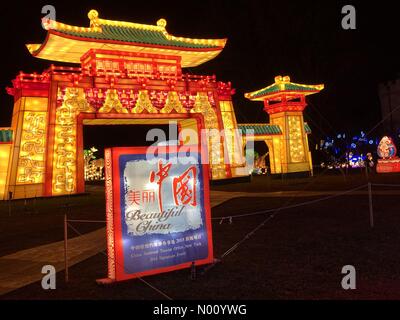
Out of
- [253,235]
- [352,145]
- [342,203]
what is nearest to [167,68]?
[342,203]

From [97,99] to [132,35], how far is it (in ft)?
13.9

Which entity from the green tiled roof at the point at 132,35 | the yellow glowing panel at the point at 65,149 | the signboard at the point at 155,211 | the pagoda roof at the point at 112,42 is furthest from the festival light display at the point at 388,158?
the signboard at the point at 155,211

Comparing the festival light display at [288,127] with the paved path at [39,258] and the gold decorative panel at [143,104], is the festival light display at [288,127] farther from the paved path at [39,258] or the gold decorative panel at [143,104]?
the paved path at [39,258]

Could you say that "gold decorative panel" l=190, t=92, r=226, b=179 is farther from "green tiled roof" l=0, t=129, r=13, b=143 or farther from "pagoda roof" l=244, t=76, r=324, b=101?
"green tiled roof" l=0, t=129, r=13, b=143

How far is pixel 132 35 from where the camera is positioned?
2419cm

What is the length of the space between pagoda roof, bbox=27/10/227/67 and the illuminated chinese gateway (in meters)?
0.05

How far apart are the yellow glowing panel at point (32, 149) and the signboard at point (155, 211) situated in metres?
15.9

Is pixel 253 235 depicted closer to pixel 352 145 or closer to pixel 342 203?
pixel 342 203

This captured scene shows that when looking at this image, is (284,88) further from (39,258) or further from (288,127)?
(39,258)

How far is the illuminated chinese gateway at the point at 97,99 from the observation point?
21.3 meters

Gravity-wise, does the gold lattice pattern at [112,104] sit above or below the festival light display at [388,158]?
above

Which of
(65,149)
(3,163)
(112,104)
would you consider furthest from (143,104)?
(3,163)

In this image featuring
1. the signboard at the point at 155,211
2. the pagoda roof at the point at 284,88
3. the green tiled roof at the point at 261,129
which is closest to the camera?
the signboard at the point at 155,211

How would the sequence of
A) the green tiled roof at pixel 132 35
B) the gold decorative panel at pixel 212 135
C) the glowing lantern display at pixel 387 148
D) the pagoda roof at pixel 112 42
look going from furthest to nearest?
the glowing lantern display at pixel 387 148, the gold decorative panel at pixel 212 135, the green tiled roof at pixel 132 35, the pagoda roof at pixel 112 42
